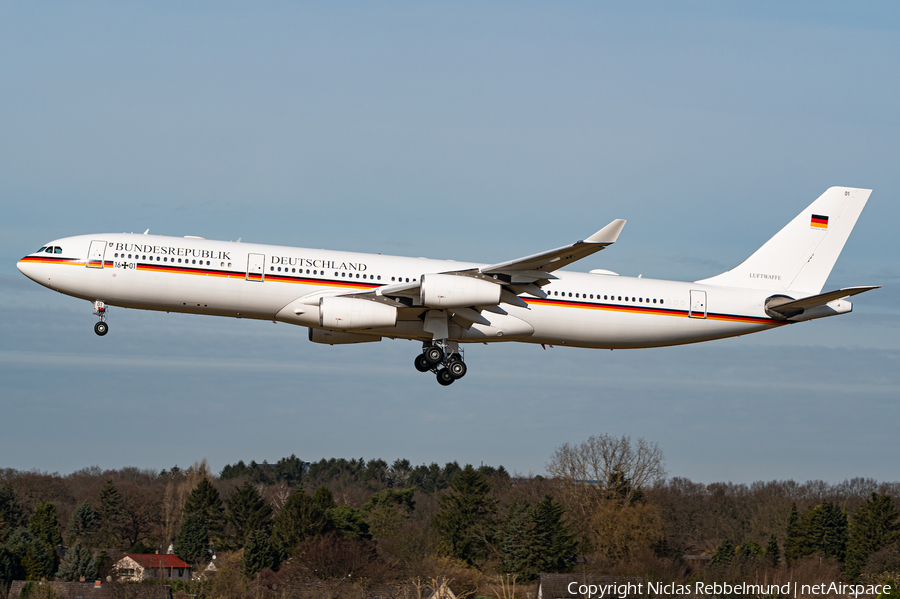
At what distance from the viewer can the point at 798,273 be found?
45000 mm

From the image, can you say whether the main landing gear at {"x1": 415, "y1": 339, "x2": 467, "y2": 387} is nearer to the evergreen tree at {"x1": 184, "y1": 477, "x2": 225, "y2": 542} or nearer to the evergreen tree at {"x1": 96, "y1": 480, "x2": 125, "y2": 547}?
the evergreen tree at {"x1": 184, "y1": 477, "x2": 225, "y2": 542}

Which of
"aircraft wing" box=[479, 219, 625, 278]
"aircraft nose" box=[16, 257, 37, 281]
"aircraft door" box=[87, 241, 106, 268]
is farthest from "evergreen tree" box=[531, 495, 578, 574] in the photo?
"aircraft nose" box=[16, 257, 37, 281]

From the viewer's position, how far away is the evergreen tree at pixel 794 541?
9262cm

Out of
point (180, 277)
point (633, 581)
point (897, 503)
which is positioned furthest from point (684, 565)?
point (180, 277)

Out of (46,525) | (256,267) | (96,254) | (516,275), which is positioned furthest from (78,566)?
(516,275)

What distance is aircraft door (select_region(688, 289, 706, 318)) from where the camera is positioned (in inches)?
1642

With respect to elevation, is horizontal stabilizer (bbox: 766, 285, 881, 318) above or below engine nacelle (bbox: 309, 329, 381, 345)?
above

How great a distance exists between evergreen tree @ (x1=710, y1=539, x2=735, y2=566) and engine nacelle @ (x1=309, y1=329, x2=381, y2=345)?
55990mm

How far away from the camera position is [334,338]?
1626 inches

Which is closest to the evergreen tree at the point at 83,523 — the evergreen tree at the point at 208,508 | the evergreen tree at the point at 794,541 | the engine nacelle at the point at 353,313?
the evergreen tree at the point at 208,508

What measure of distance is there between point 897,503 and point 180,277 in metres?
87.0

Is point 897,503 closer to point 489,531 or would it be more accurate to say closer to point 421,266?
point 489,531

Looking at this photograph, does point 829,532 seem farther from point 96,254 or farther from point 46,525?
point 46,525

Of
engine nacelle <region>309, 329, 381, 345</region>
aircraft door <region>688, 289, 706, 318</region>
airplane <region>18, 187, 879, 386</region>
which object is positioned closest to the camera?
airplane <region>18, 187, 879, 386</region>
